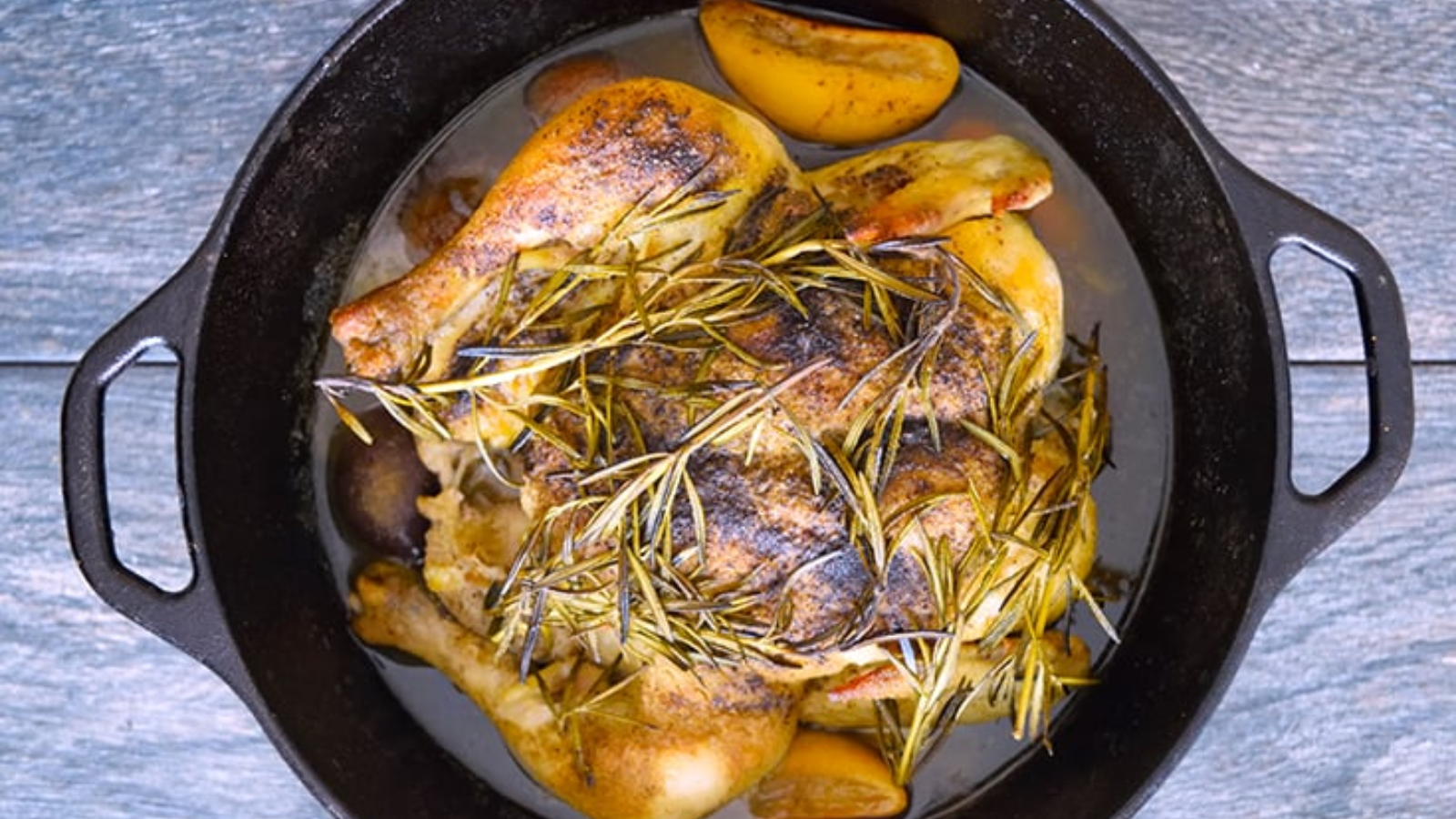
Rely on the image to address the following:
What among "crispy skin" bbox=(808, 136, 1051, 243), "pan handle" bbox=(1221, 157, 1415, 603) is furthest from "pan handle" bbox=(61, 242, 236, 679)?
"pan handle" bbox=(1221, 157, 1415, 603)

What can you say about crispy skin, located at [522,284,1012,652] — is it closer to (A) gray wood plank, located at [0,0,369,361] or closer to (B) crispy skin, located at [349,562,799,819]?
(B) crispy skin, located at [349,562,799,819]

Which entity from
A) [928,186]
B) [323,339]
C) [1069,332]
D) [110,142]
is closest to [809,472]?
[928,186]

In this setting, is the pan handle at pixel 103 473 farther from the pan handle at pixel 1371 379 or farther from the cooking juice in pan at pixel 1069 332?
the pan handle at pixel 1371 379

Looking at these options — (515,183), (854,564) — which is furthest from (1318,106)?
(515,183)

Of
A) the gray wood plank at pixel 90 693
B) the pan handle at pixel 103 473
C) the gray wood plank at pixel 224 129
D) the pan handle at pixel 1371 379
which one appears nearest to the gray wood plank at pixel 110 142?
the gray wood plank at pixel 224 129

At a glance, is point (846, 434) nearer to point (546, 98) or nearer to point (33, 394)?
point (546, 98)

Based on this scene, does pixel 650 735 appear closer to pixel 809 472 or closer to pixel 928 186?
pixel 809 472
